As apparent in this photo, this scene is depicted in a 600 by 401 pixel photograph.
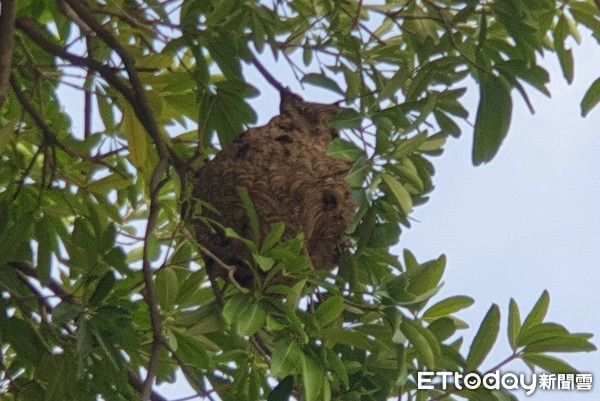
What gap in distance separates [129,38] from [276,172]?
561mm

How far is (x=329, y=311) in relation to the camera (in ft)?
5.04

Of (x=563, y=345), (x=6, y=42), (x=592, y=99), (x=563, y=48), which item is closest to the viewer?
(x=563, y=345)

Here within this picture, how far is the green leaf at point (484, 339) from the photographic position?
1602 mm

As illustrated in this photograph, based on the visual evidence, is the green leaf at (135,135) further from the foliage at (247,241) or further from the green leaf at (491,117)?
the green leaf at (491,117)

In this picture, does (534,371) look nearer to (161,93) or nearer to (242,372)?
(242,372)

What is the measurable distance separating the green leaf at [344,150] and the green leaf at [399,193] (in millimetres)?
50

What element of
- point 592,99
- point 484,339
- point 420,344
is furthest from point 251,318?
point 592,99

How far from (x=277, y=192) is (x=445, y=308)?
32 cm

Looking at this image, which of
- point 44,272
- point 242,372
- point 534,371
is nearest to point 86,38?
point 44,272

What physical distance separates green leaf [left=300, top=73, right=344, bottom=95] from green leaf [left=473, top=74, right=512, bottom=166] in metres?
0.26

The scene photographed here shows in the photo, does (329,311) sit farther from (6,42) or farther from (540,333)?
(6,42)

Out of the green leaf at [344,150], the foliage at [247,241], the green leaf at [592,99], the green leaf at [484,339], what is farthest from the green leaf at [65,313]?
the green leaf at [592,99]

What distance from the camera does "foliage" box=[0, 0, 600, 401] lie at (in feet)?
5.14

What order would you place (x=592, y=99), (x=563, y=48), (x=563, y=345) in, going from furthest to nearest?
(x=563, y=48)
(x=592, y=99)
(x=563, y=345)
